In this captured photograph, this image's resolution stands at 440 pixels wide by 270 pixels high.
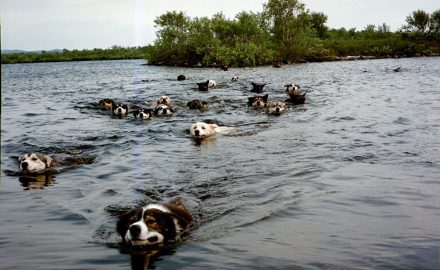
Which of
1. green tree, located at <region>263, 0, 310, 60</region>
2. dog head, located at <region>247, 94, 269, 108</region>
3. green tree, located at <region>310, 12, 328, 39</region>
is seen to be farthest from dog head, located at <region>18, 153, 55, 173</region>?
green tree, located at <region>310, 12, 328, 39</region>

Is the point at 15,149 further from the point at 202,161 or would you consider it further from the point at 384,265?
the point at 384,265

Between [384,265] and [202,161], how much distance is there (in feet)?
21.3

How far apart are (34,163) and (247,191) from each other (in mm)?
4998

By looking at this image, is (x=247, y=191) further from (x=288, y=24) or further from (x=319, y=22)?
(x=319, y=22)

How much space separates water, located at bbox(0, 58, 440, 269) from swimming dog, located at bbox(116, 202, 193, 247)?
173 mm

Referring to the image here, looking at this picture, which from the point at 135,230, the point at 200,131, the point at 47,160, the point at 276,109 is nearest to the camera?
the point at 135,230

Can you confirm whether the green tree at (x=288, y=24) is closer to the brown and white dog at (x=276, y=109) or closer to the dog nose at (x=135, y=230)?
the brown and white dog at (x=276, y=109)

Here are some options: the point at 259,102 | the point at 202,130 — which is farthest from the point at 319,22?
the point at 202,130

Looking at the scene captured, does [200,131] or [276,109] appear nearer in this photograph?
[200,131]

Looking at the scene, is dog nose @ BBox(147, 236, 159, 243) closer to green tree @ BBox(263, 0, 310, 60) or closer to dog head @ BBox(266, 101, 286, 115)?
dog head @ BBox(266, 101, 286, 115)

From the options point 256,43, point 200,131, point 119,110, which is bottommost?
point 200,131

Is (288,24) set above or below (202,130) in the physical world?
above

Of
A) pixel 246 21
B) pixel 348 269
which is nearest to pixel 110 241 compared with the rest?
pixel 348 269

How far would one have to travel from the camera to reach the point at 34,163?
33.2 ft
